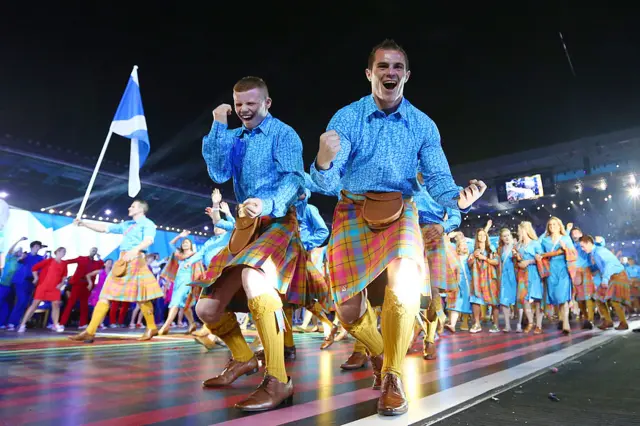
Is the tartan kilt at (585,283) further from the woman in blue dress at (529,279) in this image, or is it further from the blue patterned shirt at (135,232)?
the blue patterned shirt at (135,232)

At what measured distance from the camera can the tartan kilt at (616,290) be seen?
352 inches

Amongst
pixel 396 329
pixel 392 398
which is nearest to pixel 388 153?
pixel 396 329

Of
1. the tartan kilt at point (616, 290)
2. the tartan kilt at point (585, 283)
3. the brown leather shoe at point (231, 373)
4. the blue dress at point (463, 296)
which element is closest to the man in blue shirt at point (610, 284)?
the tartan kilt at point (616, 290)

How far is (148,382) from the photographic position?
3.11 meters

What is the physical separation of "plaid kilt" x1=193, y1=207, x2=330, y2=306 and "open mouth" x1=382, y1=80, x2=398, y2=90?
3.06 ft

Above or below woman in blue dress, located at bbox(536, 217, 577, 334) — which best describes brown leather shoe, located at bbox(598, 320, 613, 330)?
below

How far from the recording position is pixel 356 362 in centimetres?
385

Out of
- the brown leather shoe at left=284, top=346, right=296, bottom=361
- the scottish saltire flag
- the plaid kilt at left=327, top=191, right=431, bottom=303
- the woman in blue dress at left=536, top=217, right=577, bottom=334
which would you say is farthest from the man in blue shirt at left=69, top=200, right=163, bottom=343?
the woman in blue dress at left=536, top=217, right=577, bottom=334

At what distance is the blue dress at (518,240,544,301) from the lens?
8461mm

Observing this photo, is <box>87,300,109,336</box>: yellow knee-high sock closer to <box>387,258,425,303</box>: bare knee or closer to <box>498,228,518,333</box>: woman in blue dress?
<box>387,258,425,303</box>: bare knee

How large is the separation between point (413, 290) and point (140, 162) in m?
6.94

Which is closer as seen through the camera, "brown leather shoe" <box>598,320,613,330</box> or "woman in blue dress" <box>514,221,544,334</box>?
"woman in blue dress" <box>514,221,544,334</box>

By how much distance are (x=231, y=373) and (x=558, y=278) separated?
23.3ft

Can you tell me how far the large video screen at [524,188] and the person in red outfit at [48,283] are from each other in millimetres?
18589
